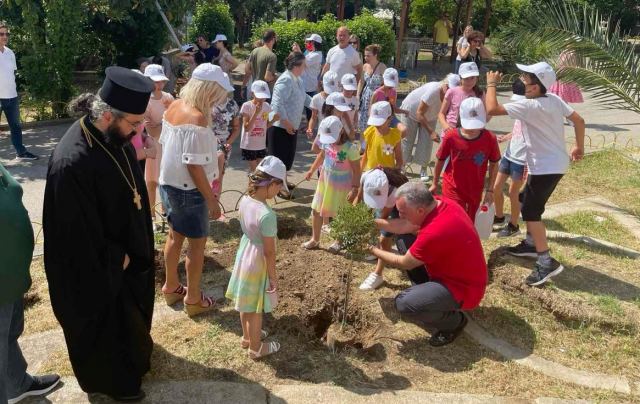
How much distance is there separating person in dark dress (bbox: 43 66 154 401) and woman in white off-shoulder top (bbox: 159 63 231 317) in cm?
68

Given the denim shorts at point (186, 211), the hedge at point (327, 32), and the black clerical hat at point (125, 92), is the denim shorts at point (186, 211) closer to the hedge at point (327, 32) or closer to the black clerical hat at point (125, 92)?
the black clerical hat at point (125, 92)

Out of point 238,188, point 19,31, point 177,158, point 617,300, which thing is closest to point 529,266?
point 617,300

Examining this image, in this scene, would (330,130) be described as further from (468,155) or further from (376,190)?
(468,155)

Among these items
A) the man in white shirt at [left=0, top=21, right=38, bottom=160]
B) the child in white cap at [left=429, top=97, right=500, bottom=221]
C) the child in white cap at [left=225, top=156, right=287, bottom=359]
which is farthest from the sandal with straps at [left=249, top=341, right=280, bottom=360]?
the man in white shirt at [left=0, top=21, right=38, bottom=160]

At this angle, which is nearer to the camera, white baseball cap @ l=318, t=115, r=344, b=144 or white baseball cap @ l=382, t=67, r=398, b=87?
white baseball cap @ l=318, t=115, r=344, b=144

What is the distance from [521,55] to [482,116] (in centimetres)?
1370

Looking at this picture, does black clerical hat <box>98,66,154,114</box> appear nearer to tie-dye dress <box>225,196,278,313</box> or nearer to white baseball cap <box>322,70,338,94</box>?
tie-dye dress <box>225,196,278,313</box>

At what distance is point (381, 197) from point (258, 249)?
121 cm

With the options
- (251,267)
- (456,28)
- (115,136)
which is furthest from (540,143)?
(456,28)

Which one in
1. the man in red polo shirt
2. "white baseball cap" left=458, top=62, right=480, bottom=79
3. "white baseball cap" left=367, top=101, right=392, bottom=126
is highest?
"white baseball cap" left=458, top=62, right=480, bottom=79

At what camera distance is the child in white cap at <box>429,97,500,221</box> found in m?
5.12

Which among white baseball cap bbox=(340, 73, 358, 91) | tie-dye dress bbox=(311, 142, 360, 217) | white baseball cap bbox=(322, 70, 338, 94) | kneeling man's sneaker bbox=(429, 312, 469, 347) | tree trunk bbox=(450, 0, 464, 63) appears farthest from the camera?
tree trunk bbox=(450, 0, 464, 63)

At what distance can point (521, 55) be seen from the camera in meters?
17.5

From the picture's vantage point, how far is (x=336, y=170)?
564 cm
